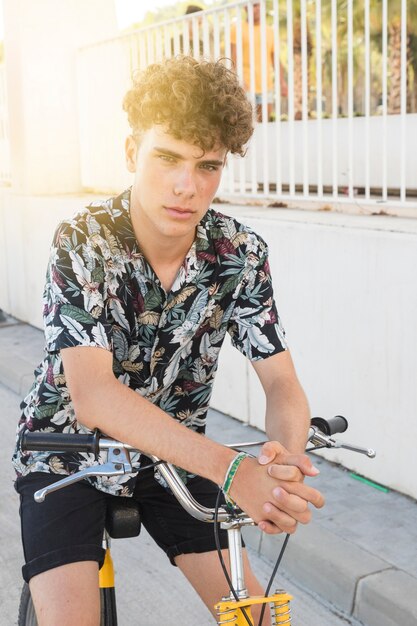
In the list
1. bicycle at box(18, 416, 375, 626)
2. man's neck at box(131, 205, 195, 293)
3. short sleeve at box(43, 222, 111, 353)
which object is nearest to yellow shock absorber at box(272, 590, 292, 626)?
bicycle at box(18, 416, 375, 626)

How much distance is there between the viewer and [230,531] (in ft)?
6.63

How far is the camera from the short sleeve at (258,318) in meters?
2.52

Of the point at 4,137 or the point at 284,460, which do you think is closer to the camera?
the point at 284,460

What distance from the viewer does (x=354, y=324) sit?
493 cm

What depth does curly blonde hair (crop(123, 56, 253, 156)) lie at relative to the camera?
2262mm

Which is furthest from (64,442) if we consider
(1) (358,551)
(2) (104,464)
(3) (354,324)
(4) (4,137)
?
(4) (4,137)

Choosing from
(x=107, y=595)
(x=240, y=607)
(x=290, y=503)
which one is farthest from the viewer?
(x=107, y=595)

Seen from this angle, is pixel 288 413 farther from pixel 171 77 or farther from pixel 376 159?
pixel 376 159

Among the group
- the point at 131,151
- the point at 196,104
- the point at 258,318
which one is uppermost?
the point at 196,104

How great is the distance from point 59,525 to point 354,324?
2.86 m

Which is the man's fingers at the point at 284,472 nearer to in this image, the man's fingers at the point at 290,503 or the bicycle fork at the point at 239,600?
the man's fingers at the point at 290,503

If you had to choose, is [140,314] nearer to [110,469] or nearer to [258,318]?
[258,318]

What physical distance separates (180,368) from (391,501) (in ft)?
8.22

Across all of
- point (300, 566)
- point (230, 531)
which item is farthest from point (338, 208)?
point (230, 531)
